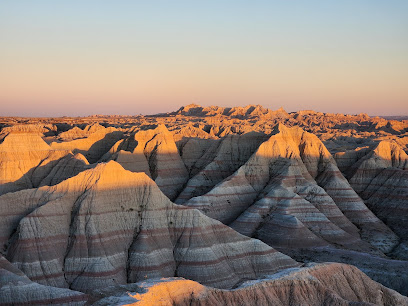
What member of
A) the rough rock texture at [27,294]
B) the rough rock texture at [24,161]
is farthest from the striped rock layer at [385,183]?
the rough rock texture at [27,294]

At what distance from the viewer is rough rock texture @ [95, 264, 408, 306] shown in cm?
3425

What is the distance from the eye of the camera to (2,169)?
223 ft

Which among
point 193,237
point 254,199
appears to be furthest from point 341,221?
point 193,237

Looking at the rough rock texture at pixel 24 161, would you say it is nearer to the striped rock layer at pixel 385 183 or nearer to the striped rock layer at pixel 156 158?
the striped rock layer at pixel 156 158

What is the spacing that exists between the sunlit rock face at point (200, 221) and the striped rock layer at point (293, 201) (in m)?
0.21

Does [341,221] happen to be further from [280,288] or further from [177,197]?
[280,288]

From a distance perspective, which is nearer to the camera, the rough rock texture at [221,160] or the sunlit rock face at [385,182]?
the sunlit rock face at [385,182]

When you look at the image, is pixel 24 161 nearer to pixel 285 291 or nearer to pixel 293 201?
pixel 293 201

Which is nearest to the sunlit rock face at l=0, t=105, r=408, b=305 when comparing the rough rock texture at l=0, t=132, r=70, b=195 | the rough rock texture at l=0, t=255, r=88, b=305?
the rough rock texture at l=0, t=255, r=88, b=305

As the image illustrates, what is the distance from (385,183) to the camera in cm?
9456

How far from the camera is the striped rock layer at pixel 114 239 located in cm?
4641

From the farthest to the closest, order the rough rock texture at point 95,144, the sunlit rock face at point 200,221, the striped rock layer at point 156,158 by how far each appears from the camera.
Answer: the rough rock texture at point 95,144 → the striped rock layer at point 156,158 → the sunlit rock face at point 200,221

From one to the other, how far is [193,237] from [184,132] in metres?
71.5

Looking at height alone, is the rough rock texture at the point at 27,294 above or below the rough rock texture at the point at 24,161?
below
